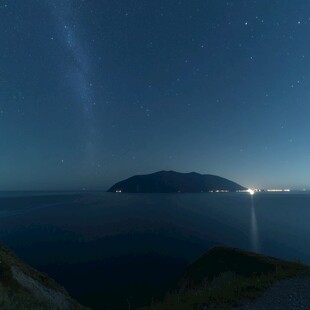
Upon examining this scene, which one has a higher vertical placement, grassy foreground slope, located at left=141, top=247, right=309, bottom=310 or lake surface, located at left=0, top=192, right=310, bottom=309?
grassy foreground slope, located at left=141, top=247, right=309, bottom=310

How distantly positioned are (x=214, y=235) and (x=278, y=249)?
897 inches

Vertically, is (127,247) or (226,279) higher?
(226,279)

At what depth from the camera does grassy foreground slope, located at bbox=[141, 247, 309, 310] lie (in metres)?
12.3

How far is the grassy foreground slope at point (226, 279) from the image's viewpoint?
40.4ft

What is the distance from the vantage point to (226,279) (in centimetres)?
2453

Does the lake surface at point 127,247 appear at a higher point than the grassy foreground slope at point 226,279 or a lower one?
lower

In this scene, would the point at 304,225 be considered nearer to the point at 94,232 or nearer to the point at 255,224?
the point at 255,224

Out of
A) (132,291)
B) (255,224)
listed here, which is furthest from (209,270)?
(255,224)

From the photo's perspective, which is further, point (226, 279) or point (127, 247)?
point (127, 247)

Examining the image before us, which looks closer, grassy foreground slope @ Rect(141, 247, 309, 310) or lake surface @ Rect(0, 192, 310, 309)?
grassy foreground slope @ Rect(141, 247, 309, 310)

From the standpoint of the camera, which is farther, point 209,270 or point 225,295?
point 209,270

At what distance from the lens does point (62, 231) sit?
94.4 m

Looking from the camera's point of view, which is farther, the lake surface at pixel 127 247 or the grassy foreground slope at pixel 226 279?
the lake surface at pixel 127 247

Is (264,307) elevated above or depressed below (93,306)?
above
